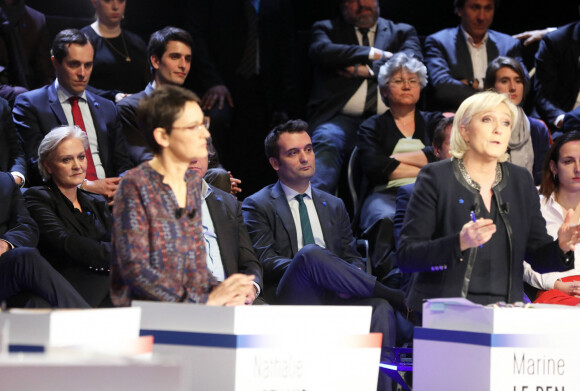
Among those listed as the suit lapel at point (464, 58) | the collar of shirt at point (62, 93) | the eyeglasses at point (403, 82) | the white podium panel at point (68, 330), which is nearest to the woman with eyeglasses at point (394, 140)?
the eyeglasses at point (403, 82)

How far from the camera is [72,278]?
3275 millimetres

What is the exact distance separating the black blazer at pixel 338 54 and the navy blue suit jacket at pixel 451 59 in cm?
12

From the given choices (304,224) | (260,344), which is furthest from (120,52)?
(260,344)

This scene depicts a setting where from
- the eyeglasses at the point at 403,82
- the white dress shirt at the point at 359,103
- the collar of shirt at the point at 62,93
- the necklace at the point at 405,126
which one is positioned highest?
the eyeglasses at the point at 403,82

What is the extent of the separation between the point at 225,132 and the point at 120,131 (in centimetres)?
91

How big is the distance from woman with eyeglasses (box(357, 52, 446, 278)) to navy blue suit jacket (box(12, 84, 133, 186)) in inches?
52.0

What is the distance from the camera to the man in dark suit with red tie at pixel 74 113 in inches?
159

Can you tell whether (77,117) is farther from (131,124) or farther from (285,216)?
(285,216)

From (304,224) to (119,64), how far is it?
1.80 m

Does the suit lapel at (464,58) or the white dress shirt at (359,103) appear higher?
the suit lapel at (464,58)

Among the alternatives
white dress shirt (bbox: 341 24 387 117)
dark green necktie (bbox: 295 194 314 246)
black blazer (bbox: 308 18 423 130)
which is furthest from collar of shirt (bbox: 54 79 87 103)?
white dress shirt (bbox: 341 24 387 117)

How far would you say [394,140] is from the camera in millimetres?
4559

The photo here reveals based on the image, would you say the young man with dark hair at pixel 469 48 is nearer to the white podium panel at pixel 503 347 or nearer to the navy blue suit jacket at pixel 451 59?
the navy blue suit jacket at pixel 451 59

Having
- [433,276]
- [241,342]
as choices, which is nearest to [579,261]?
[433,276]
